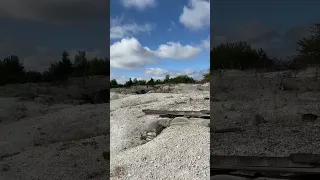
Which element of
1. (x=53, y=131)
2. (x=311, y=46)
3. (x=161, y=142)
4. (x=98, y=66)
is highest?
(x=311, y=46)

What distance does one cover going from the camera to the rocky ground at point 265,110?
2.35m

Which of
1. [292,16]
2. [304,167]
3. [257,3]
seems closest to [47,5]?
[257,3]

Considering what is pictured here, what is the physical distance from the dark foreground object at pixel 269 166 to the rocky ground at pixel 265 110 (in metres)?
0.05

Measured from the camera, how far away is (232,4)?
2273mm

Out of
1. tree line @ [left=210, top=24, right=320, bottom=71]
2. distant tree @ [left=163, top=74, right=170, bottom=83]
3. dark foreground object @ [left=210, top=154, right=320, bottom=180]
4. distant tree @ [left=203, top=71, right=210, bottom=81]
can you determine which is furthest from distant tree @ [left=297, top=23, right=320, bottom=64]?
distant tree @ [left=163, top=74, right=170, bottom=83]

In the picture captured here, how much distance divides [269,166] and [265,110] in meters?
0.41

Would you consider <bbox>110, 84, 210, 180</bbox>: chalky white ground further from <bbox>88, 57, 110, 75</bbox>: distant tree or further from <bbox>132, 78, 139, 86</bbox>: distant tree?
<bbox>88, 57, 110, 75</bbox>: distant tree

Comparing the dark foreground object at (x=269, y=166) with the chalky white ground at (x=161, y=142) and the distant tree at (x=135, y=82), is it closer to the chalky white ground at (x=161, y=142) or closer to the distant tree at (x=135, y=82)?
the chalky white ground at (x=161, y=142)

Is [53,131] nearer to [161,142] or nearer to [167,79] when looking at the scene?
[161,142]

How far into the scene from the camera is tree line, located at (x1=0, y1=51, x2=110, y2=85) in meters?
2.34

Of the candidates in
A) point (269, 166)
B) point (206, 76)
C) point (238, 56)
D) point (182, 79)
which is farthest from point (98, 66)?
point (182, 79)

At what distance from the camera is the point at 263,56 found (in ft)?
7.82

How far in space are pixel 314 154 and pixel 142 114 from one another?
8.26 ft

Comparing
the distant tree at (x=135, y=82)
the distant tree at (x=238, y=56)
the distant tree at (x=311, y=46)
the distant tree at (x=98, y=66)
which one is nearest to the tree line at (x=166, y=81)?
the distant tree at (x=135, y=82)
